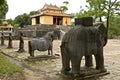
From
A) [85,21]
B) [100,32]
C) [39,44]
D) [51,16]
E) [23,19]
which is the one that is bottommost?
[39,44]

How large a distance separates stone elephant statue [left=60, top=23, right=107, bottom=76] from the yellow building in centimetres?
3362

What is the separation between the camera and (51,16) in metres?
41.1

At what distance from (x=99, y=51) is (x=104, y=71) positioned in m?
0.77

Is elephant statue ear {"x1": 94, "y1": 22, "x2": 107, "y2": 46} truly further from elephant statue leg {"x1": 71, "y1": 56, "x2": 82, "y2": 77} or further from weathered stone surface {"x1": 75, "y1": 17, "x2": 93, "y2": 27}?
elephant statue leg {"x1": 71, "y1": 56, "x2": 82, "y2": 77}

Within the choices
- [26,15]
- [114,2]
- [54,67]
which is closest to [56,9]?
[114,2]

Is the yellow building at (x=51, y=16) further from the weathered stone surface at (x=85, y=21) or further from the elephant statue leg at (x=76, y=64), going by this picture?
the elephant statue leg at (x=76, y=64)

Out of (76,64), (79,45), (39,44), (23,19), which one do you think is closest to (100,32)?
(79,45)

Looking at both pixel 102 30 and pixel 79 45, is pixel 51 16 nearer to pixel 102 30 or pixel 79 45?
pixel 102 30

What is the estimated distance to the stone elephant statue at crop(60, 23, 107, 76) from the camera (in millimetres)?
6277

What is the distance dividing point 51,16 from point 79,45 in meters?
35.2

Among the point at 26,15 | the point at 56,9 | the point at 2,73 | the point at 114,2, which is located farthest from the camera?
the point at 26,15

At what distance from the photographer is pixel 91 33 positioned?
6.57 meters

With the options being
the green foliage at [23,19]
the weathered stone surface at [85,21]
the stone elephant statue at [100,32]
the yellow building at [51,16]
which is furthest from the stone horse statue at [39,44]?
the green foliage at [23,19]

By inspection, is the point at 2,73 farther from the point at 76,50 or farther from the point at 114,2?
the point at 114,2
